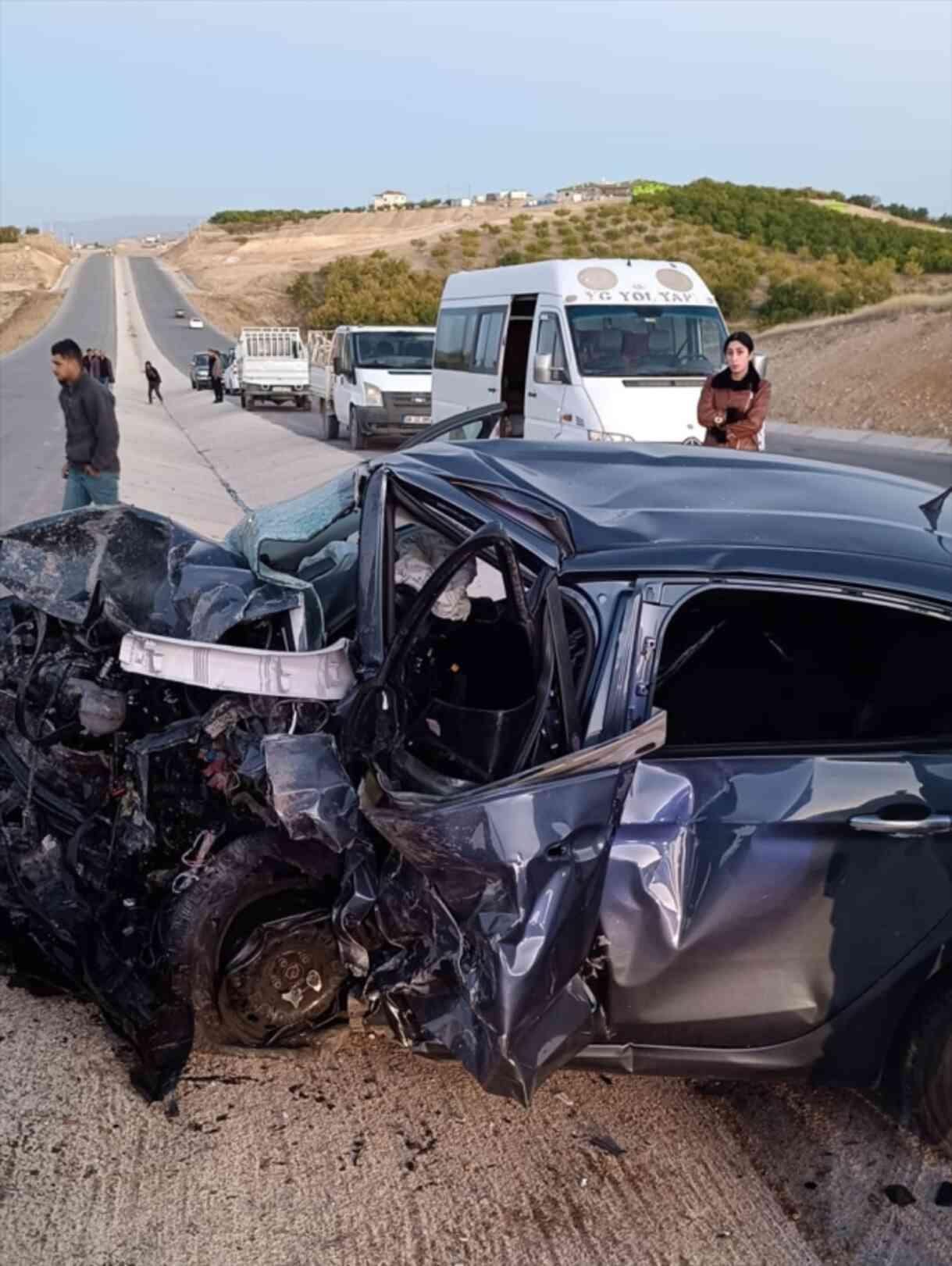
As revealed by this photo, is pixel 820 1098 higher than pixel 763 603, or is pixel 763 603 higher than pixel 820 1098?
pixel 763 603

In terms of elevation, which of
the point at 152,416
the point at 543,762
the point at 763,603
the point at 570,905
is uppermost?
the point at 763,603

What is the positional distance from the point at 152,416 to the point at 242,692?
2734 centimetres

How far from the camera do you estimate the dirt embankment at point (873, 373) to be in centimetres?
2906

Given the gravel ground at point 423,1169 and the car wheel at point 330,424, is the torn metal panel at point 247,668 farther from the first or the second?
the car wheel at point 330,424

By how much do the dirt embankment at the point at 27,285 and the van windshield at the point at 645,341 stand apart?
45.7 meters

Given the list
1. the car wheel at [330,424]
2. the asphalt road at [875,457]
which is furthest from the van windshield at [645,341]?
the car wheel at [330,424]

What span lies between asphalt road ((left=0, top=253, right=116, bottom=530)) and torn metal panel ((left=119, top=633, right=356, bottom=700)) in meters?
9.48

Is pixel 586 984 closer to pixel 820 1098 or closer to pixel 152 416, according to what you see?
pixel 820 1098

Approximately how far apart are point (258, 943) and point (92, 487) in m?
6.87

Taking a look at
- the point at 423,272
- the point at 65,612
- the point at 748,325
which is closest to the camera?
the point at 65,612

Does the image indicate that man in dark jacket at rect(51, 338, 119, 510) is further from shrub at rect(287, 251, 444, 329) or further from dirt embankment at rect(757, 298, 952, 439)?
shrub at rect(287, 251, 444, 329)

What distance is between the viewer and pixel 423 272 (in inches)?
3049

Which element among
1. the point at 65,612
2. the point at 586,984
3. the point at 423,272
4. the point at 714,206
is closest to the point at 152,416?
the point at 65,612

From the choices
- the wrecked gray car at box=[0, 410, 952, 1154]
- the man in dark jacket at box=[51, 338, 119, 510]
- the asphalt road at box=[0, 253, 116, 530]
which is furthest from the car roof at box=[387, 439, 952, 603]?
the asphalt road at box=[0, 253, 116, 530]
